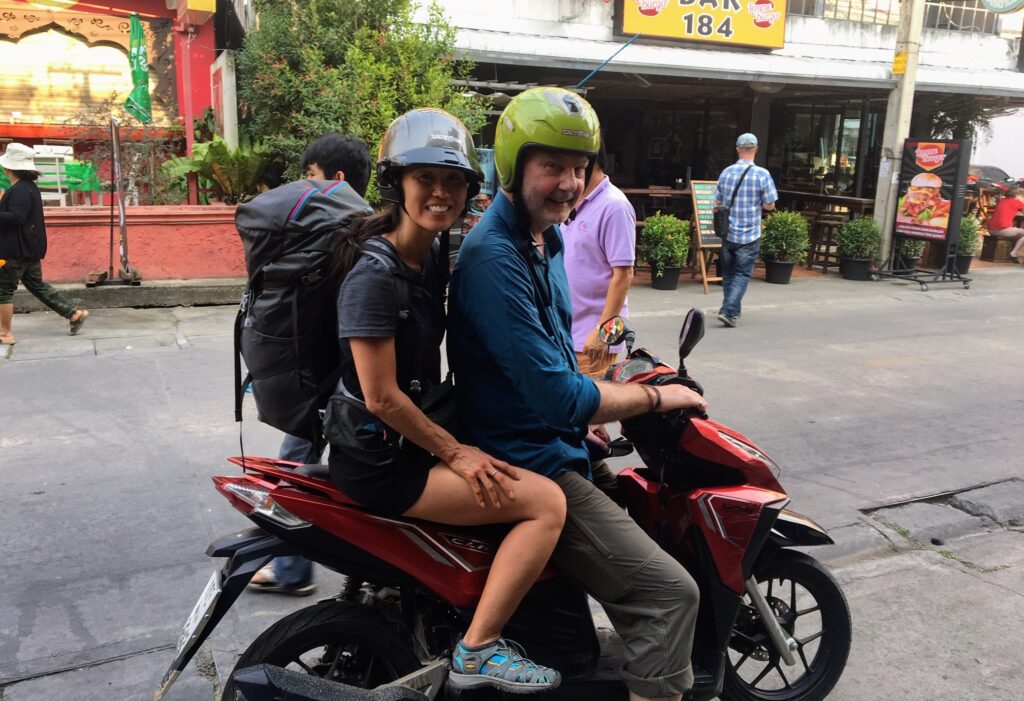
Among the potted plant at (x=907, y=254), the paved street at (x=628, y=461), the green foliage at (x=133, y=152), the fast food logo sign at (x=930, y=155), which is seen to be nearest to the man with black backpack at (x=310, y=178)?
the paved street at (x=628, y=461)

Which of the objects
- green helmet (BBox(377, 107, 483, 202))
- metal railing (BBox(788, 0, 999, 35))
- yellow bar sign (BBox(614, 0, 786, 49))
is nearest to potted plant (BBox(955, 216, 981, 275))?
metal railing (BBox(788, 0, 999, 35))

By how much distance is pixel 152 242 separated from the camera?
9320mm

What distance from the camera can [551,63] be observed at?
35.5 ft

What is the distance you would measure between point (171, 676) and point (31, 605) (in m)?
1.55

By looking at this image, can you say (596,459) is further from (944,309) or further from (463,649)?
(944,309)

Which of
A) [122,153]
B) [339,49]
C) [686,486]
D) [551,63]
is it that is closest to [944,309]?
[551,63]

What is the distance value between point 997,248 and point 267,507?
53.5 feet

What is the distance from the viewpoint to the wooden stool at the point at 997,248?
1545cm

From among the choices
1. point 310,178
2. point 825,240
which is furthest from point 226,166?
point 825,240

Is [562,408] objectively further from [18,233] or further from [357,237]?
[18,233]

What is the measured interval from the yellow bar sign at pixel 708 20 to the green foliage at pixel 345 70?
10.1 feet

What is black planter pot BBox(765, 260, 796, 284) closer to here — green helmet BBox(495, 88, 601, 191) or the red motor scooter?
the red motor scooter

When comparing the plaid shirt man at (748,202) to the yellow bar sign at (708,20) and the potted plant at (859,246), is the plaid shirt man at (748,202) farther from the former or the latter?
the potted plant at (859,246)

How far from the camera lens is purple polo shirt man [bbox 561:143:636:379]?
163 inches
